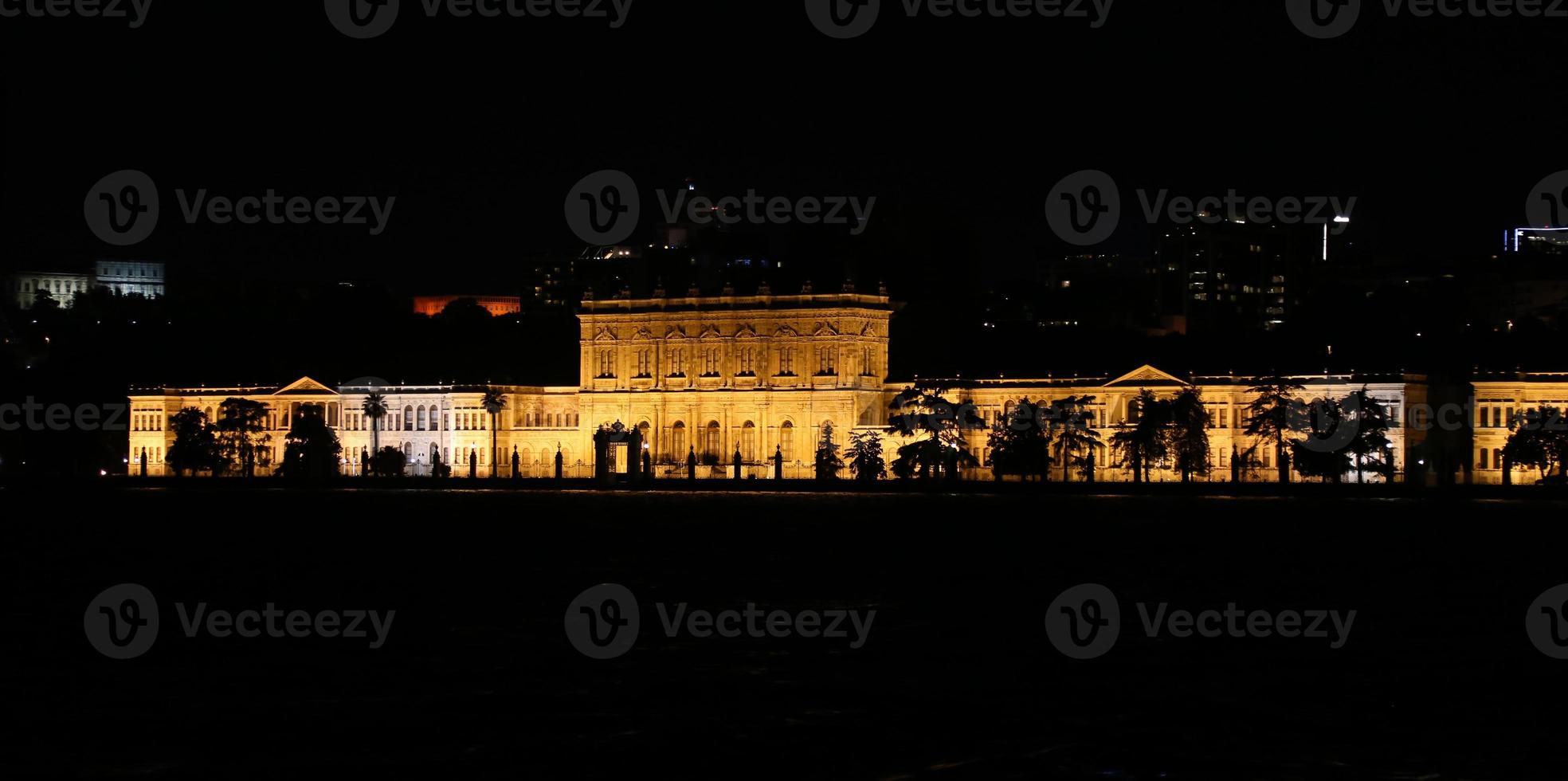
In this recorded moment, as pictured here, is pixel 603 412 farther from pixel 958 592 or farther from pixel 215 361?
pixel 958 592

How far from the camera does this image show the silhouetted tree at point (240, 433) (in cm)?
16062

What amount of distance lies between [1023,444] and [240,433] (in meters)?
55.7

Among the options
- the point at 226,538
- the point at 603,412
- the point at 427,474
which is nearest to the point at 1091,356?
the point at 603,412

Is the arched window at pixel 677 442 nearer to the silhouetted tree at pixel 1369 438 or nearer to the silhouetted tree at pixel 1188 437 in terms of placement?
the silhouetted tree at pixel 1188 437

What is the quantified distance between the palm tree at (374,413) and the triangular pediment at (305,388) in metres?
2.79

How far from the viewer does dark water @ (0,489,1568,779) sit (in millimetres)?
35688

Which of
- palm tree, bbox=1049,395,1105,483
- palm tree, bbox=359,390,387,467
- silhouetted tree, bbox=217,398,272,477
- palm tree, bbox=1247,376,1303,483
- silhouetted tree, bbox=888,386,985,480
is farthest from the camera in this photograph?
silhouetted tree, bbox=217,398,272,477

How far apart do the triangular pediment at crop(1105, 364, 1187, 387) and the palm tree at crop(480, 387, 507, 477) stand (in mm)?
40819

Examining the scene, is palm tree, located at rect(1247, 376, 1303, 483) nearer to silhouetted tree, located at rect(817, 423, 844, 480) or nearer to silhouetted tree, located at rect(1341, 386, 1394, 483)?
silhouetted tree, located at rect(1341, 386, 1394, 483)

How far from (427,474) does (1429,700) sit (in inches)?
4830

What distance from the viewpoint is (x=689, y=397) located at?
15600 centimetres

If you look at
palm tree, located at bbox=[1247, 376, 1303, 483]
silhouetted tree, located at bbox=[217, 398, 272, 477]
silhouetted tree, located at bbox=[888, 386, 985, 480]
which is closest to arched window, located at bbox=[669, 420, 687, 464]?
silhouetted tree, located at bbox=[888, 386, 985, 480]

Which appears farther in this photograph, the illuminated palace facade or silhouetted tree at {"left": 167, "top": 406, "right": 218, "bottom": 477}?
silhouetted tree at {"left": 167, "top": 406, "right": 218, "bottom": 477}

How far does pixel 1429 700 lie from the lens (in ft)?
135
